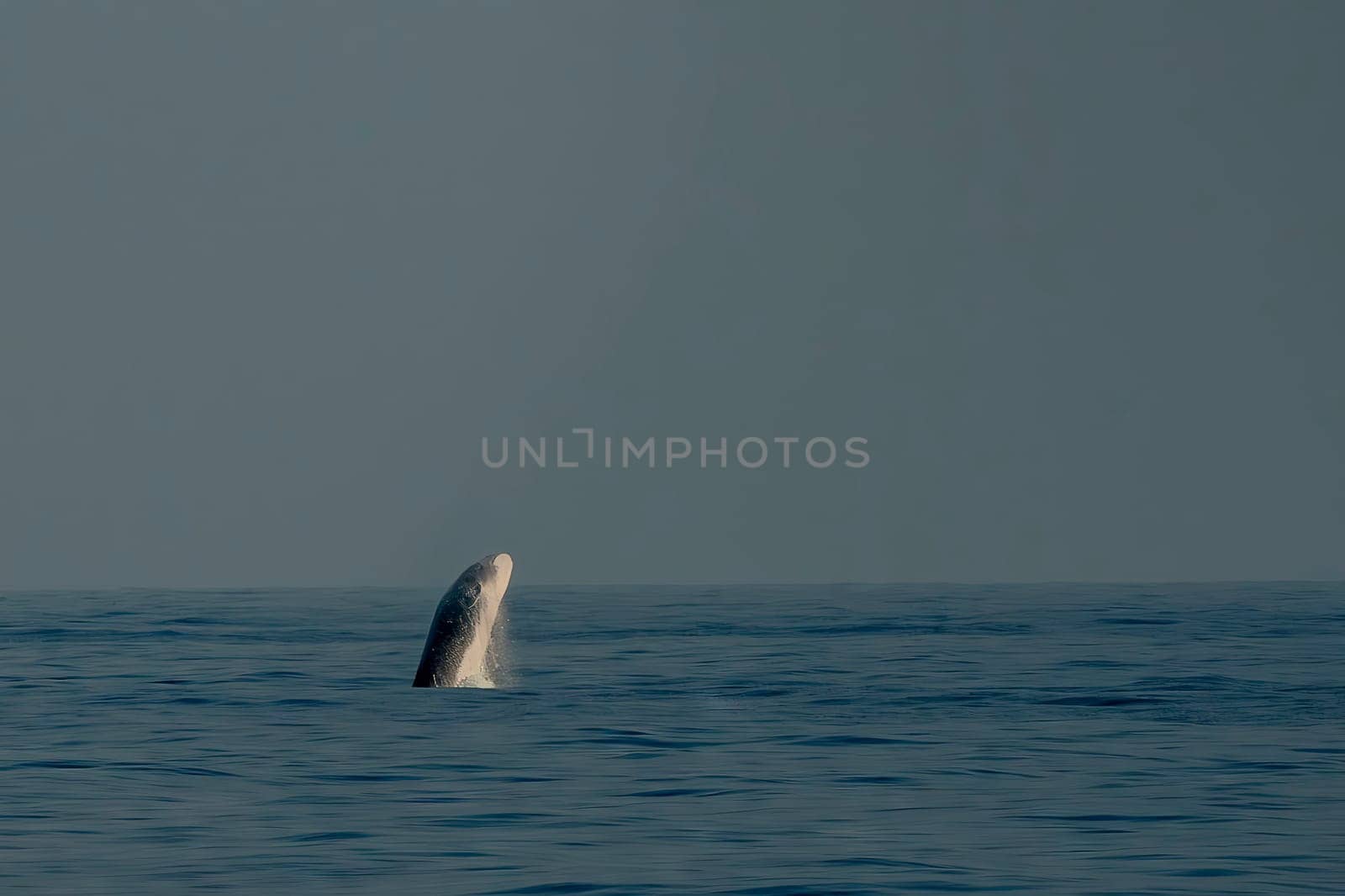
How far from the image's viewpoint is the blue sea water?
15.8m

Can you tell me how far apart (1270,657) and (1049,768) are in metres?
19.0

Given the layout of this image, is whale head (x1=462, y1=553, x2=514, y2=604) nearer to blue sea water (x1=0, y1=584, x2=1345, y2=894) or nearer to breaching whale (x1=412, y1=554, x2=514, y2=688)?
breaching whale (x1=412, y1=554, x2=514, y2=688)

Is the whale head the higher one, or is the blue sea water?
the whale head

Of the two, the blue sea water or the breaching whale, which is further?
the breaching whale

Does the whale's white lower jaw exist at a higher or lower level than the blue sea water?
higher

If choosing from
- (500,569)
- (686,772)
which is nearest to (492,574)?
(500,569)

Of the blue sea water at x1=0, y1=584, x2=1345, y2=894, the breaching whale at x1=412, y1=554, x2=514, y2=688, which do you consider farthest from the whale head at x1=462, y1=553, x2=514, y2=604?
the blue sea water at x1=0, y1=584, x2=1345, y2=894

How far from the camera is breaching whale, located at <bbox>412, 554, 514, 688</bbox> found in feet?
100

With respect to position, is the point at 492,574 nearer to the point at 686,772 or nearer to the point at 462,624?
the point at 462,624

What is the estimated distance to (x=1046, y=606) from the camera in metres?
74.6

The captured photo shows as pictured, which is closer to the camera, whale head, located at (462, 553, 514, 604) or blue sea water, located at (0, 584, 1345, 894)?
blue sea water, located at (0, 584, 1345, 894)

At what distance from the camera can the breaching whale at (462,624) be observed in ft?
100

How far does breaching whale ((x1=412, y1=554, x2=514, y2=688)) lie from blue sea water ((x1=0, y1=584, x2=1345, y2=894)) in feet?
2.66

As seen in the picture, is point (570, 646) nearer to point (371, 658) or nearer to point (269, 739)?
point (371, 658)
